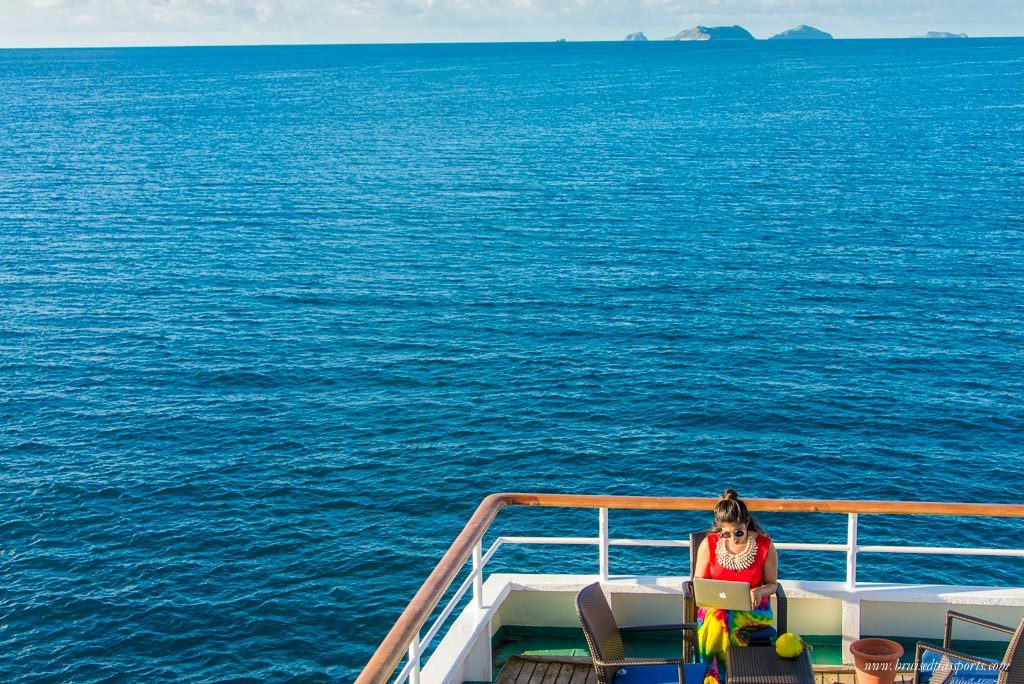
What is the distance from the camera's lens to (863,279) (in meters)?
42.5

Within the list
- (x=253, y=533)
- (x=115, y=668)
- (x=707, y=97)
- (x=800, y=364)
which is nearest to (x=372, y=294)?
(x=800, y=364)

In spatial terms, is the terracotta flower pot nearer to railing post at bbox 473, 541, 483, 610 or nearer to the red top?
the red top

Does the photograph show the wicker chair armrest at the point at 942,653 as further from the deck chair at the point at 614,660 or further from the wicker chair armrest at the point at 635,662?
the wicker chair armrest at the point at 635,662

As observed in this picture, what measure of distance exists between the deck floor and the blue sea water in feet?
37.0

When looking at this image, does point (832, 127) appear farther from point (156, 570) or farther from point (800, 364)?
point (156, 570)

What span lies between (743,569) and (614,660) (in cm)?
103

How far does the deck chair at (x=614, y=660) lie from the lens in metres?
7.28

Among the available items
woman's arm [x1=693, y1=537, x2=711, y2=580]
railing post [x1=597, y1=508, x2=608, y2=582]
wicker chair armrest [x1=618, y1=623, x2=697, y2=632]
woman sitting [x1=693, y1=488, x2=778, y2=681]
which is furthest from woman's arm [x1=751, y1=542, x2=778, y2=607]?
railing post [x1=597, y1=508, x2=608, y2=582]

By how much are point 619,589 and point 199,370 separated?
27.0 metres

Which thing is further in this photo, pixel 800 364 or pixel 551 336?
pixel 551 336

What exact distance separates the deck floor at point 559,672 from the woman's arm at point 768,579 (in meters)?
1.09

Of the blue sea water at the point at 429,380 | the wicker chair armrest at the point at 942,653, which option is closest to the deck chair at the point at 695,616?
the wicker chair armrest at the point at 942,653

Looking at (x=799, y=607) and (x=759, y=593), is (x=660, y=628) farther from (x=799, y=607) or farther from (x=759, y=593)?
(x=799, y=607)

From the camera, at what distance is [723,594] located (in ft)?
23.6
